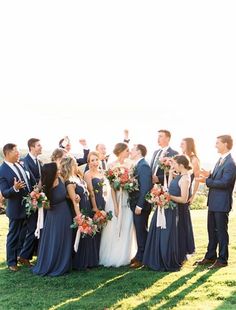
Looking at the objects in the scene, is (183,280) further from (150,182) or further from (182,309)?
(150,182)

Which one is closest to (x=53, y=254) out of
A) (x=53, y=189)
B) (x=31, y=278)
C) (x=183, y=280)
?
(x=31, y=278)

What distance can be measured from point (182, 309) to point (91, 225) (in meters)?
2.71

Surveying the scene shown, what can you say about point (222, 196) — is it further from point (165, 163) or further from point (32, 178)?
point (32, 178)

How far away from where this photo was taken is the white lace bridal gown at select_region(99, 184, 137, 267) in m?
10.0

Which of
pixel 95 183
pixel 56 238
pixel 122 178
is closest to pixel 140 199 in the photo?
pixel 122 178

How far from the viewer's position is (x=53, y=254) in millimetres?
9312

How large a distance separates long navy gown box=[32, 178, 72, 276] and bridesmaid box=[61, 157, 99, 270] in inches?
7.3

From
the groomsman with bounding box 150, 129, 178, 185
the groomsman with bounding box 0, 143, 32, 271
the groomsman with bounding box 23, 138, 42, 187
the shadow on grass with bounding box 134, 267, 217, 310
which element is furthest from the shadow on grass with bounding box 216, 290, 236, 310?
the groomsman with bounding box 23, 138, 42, 187

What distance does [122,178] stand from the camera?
968 centimetres

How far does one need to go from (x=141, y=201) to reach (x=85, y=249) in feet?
5.06

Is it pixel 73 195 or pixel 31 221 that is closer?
pixel 73 195

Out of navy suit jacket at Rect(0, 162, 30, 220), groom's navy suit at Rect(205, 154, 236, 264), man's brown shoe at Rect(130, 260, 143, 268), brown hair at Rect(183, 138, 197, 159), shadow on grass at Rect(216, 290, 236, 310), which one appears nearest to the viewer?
shadow on grass at Rect(216, 290, 236, 310)

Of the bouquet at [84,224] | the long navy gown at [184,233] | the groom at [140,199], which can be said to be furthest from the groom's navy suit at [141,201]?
the bouquet at [84,224]

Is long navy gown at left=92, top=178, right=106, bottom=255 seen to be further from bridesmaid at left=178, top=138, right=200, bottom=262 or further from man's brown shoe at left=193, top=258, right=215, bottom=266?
man's brown shoe at left=193, top=258, right=215, bottom=266
